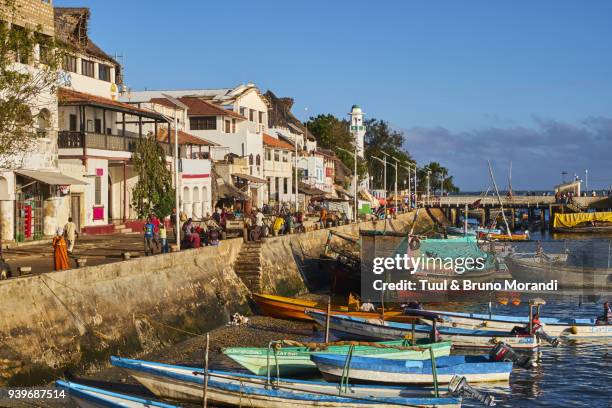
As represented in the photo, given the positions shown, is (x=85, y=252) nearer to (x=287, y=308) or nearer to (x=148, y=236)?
(x=148, y=236)

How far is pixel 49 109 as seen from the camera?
42406mm

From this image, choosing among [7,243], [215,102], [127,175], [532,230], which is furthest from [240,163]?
[532,230]

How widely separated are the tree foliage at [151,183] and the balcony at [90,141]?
3.81 ft

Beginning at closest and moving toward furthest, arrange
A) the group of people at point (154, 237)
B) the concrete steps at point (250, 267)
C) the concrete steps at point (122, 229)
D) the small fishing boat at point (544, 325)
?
the small fishing boat at point (544, 325)
the group of people at point (154, 237)
the concrete steps at point (250, 267)
the concrete steps at point (122, 229)

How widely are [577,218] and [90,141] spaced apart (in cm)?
7407

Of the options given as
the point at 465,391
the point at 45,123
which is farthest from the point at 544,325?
the point at 45,123

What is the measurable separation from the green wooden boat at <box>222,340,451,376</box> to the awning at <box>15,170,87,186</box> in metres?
17.5

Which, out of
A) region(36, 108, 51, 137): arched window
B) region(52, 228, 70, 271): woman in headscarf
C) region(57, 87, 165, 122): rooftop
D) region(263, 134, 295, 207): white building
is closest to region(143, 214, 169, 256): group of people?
region(52, 228, 70, 271): woman in headscarf

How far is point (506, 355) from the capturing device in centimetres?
2939

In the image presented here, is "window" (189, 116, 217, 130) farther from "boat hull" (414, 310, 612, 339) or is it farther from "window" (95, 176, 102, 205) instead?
"boat hull" (414, 310, 612, 339)

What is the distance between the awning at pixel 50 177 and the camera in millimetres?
39719

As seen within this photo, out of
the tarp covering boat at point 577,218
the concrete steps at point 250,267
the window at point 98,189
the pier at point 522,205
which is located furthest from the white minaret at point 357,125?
the concrete steps at point 250,267

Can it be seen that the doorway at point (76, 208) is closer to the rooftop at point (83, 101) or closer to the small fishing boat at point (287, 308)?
the rooftop at point (83, 101)

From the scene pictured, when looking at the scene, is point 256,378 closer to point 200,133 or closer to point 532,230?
point 200,133
